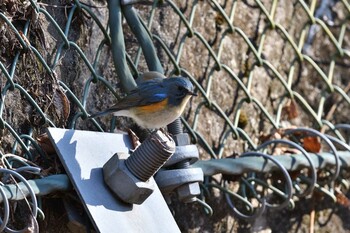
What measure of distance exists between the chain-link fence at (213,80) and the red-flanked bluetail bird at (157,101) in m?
0.07

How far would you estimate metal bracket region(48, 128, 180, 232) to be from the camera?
10.0ft

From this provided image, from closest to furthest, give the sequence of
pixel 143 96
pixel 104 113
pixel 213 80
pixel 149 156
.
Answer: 1. pixel 149 156
2. pixel 104 113
3. pixel 143 96
4. pixel 213 80

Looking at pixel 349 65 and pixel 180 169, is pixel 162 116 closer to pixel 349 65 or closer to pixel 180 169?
pixel 180 169

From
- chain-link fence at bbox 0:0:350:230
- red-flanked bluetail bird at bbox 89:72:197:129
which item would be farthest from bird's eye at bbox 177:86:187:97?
chain-link fence at bbox 0:0:350:230

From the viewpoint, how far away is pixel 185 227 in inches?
151

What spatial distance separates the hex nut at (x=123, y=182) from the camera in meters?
3.13

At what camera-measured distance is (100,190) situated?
10.3ft

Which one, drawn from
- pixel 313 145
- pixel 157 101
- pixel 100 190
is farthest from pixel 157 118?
pixel 313 145

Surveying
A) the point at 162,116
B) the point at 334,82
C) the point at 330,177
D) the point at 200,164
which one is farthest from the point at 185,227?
the point at 334,82

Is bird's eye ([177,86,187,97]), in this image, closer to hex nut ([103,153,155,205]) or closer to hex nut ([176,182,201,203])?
hex nut ([176,182,201,203])

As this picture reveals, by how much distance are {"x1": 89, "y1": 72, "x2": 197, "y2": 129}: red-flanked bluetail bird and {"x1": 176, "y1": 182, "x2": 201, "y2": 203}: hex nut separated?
0.85ft

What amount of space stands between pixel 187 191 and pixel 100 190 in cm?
44

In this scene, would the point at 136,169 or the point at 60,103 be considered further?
the point at 60,103

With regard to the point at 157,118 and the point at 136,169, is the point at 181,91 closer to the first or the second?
the point at 157,118
